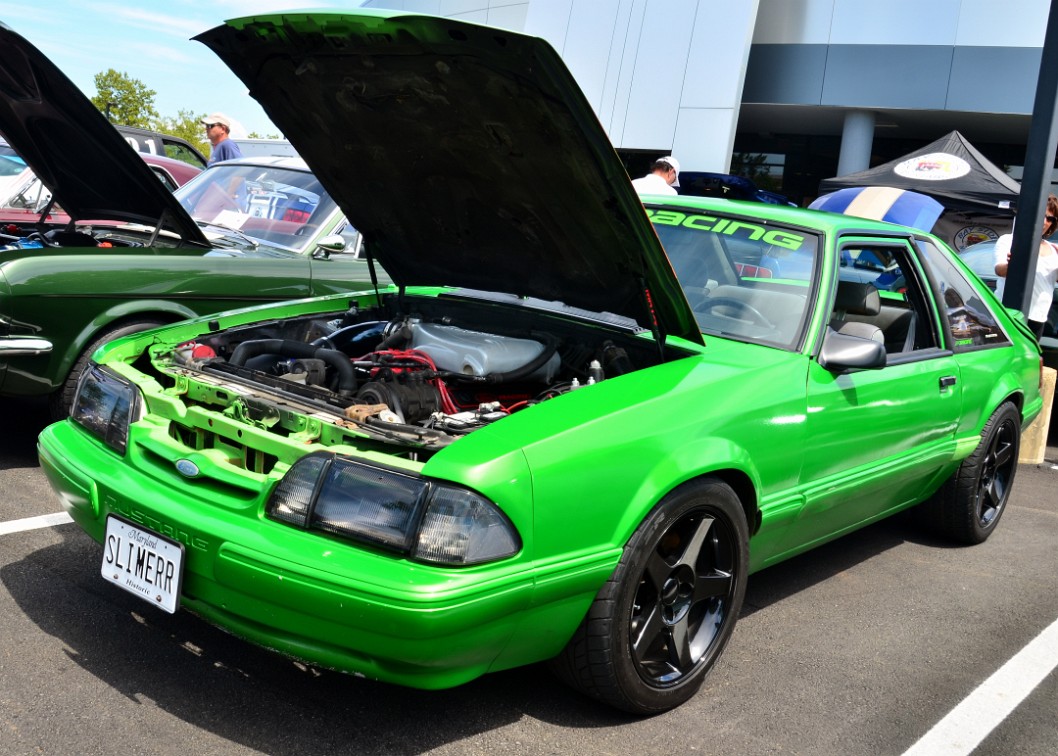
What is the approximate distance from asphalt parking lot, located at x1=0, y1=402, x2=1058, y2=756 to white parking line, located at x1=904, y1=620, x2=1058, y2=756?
2 centimetres

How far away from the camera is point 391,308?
427cm

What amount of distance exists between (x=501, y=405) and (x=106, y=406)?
124cm

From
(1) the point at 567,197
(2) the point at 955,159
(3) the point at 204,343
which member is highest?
(2) the point at 955,159

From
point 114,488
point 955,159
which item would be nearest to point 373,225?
point 114,488

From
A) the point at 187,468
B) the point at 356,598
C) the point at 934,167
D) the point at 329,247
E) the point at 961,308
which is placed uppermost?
the point at 934,167

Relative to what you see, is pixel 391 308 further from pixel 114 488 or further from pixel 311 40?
pixel 114 488

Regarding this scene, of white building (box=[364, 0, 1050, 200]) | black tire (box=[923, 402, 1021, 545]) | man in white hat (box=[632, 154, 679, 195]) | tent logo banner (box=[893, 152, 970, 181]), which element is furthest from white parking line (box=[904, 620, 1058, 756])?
white building (box=[364, 0, 1050, 200])

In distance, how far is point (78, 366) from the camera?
15.6 feet

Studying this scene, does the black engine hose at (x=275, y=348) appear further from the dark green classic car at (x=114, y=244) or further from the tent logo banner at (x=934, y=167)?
the tent logo banner at (x=934, y=167)

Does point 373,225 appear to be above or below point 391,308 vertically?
above

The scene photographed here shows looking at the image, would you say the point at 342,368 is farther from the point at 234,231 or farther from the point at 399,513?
the point at 234,231

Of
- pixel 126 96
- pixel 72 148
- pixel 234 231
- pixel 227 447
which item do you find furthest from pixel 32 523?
pixel 126 96

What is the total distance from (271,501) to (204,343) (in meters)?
1.21

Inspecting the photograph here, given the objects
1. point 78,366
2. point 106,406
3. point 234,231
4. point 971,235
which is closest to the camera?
point 106,406
